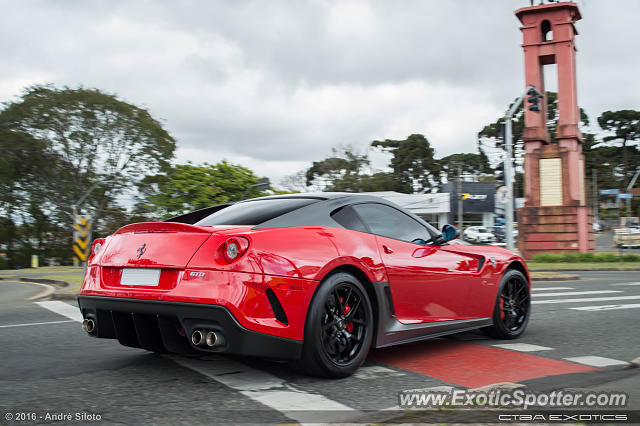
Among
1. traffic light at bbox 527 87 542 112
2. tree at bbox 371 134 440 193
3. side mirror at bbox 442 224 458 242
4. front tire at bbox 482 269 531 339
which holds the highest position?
tree at bbox 371 134 440 193

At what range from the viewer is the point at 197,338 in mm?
3529

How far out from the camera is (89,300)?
4.13 meters

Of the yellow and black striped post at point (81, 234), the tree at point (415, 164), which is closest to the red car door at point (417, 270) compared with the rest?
the yellow and black striped post at point (81, 234)

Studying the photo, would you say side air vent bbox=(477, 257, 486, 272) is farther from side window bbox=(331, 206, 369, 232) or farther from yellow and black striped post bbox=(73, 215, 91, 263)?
yellow and black striped post bbox=(73, 215, 91, 263)

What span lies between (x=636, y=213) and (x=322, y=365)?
10090 centimetres

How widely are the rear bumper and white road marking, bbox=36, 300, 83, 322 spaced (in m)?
3.41

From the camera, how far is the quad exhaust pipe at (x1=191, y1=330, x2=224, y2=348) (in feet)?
11.5

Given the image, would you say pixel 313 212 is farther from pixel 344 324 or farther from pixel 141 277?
pixel 141 277

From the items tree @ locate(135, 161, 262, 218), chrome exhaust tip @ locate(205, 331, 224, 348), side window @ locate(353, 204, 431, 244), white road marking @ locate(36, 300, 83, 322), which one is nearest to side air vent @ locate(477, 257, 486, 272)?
side window @ locate(353, 204, 431, 244)

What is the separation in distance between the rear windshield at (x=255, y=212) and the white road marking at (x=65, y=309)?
3548 millimetres

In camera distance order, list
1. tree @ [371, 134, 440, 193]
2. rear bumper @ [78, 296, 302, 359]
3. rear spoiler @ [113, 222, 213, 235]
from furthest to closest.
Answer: tree @ [371, 134, 440, 193] → rear spoiler @ [113, 222, 213, 235] → rear bumper @ [78, 296, 302, 359]

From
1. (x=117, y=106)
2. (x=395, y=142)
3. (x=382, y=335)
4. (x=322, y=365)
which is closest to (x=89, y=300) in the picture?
(x=322, y=365)

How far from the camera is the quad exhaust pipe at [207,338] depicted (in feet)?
11.5

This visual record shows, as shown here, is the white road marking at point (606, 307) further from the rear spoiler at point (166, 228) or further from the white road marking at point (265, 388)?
the rear spoiler at point (166, 228)
